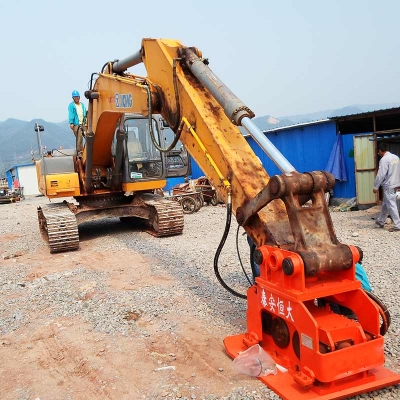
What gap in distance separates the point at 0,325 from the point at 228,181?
3.03 meters

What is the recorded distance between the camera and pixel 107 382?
3426 mm

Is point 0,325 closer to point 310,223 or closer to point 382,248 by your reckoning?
point 310,223

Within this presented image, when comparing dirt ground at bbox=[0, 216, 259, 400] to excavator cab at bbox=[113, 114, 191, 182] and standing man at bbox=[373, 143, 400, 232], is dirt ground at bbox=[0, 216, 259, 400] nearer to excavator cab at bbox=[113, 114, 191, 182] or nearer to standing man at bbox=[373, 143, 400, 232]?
excavator cab at bbox=[113, 114, 191, 182]

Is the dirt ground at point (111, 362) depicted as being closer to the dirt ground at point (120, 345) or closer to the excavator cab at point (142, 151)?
the dirt ground at point (120, 345)

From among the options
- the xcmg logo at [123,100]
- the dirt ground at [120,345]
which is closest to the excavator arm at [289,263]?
the dirt ground at [120,345]

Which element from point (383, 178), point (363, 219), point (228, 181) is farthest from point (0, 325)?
point (363, 219)

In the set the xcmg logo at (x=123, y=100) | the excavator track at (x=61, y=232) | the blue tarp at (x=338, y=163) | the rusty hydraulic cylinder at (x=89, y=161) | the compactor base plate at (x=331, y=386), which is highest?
the xcmg logo at (x=123, y=100)

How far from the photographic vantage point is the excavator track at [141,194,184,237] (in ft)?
30.1

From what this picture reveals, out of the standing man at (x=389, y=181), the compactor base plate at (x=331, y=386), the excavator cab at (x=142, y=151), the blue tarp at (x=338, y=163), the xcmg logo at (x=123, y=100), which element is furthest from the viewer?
the blue tarp at (x=338, y=163)

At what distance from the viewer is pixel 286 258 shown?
116 inches

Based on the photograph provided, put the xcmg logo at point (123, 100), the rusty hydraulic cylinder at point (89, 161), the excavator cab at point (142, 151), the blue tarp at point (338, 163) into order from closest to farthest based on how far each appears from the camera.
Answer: the xcmg logo at point (123, 100) → the rusty hydraulic cylinder at point (89, 161) → the excavator cab at point (142, 151) → the blue tarp at point (338, 163)

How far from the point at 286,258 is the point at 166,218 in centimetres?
637

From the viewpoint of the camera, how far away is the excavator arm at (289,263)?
113 inches

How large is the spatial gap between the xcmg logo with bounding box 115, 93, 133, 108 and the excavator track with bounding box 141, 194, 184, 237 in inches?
133
